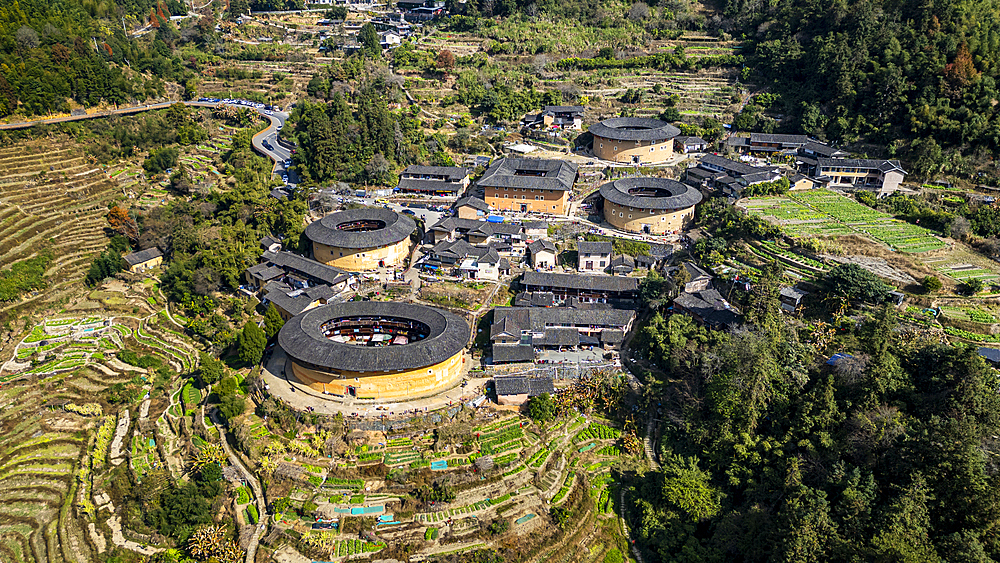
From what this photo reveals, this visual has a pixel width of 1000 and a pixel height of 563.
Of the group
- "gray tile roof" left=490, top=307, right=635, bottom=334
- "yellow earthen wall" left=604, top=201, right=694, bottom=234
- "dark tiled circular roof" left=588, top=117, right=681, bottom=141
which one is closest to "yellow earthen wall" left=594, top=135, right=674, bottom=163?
"dark tiled circular roof" left=588, top=117, right=681, bottom=141

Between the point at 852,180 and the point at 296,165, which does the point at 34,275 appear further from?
the point at 852,180

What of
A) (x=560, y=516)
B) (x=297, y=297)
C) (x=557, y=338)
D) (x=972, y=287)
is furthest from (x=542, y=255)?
(x=972, y=287)

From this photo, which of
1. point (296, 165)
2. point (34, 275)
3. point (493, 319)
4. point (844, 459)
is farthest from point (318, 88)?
point (844, 459)

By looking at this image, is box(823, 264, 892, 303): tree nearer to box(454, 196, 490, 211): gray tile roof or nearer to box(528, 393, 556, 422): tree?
box(528, 393, 556, 422): tree

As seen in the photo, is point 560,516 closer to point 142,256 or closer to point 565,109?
point 142,256

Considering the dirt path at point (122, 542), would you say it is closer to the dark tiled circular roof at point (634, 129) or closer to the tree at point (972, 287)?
the tree at point (972, 287)

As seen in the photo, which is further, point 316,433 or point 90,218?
point 90,218
